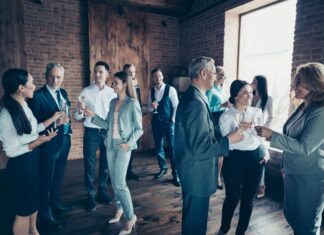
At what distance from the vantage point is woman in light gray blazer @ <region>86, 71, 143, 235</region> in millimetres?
2477

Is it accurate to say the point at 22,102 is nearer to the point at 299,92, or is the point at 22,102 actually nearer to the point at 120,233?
the point at 120,233

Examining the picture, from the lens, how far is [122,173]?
2.47 metres

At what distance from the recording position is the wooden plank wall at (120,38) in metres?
5.21

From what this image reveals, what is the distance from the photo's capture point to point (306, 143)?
1.67 metres

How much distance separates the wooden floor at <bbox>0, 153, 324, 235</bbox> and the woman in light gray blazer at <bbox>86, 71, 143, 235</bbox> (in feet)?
1.19

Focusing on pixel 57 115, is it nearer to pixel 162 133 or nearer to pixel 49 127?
pixel 49 127

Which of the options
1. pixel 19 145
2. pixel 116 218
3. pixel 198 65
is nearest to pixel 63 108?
pixel 19 145

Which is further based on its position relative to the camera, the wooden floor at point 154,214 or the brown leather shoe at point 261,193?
the brown leather shoe at point 261,193

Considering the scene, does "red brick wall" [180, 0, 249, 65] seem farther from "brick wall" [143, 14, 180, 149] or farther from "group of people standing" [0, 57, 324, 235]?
"group of people standing" [0, 57, 324, 235]

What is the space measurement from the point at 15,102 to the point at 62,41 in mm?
3472

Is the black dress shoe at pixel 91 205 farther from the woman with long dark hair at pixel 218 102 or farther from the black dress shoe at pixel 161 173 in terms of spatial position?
the woman with long dark hair at pixel 218 102

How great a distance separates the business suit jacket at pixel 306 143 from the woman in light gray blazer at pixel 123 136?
4.46 ft

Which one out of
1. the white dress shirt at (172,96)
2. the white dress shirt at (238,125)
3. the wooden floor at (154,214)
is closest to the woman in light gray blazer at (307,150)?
the white dress shirt at (238,125)

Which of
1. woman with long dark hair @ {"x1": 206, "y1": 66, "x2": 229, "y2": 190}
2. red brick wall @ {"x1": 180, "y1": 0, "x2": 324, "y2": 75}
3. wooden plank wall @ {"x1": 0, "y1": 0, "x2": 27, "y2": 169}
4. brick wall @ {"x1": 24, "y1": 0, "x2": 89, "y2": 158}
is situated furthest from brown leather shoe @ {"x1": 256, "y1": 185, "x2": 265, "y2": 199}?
wooden plank wall @ {"x1": 0, "y1": 0, "x2": 27, "y2": 169}
